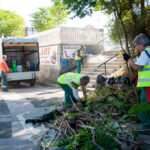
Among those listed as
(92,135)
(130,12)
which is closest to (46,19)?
(130,12)

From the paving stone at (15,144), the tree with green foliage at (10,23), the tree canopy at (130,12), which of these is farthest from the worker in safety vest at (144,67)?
the tree with green foliage at (10,23)

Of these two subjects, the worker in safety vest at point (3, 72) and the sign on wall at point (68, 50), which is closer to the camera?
the worker in safety vest at point (3, 72)

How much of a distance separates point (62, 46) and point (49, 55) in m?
1.63

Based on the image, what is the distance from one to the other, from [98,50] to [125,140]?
12.7 metres

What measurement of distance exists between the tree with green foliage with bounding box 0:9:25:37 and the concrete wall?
2082 centimetres

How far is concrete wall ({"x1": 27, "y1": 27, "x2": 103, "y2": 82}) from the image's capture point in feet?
45.4

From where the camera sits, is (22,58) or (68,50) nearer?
(68,50)

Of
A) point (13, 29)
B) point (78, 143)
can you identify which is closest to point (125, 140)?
point (78, 143)

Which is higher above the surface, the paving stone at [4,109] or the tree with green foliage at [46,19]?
the tree with green foliage at [46,19]

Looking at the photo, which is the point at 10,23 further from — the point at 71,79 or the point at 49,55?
the point at 71,79

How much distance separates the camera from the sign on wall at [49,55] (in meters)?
14.3

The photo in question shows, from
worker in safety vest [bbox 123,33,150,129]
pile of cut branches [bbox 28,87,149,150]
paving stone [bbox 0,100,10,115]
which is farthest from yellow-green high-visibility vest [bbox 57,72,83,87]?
paving stone [bbox 0,100,10,115]

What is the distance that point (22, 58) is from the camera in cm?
1514

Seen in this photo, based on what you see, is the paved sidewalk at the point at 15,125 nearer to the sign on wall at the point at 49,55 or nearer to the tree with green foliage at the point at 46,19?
the sign on wall at the point at 49,55
